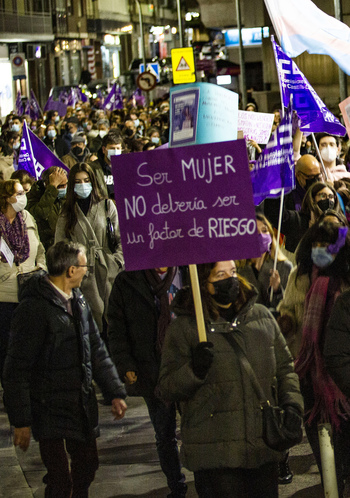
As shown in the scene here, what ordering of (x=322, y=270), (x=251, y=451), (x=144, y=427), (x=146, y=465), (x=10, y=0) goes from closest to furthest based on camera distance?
(x=251, y=451) → (x=322, y=270) → (x=146, y=465) → (x=144, y=427) → (x=10, y=0)

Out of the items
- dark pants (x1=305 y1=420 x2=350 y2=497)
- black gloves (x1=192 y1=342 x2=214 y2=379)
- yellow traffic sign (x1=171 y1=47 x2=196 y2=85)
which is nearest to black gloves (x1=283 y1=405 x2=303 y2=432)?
black gloves (x1=192 y1=342 x2=214 y2=379)

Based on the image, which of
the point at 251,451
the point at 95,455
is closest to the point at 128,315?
the point at 95,455

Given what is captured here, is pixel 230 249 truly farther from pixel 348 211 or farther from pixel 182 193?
pixel 348 211

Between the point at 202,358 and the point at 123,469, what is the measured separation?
2493mm

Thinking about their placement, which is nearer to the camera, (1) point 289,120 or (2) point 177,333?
(2) point 177,333

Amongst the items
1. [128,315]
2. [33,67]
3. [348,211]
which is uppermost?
[33,67]

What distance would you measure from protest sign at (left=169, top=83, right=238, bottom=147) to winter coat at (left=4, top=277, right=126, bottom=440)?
113 centimetres

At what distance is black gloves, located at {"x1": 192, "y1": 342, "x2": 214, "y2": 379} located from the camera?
4098 mm

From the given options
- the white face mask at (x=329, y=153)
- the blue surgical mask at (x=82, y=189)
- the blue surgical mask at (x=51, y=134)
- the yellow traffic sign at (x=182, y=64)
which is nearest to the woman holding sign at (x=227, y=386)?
the blue surgical mask at (x=82, y=189)

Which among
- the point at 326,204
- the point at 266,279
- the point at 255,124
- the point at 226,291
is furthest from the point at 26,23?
the point at 226,291

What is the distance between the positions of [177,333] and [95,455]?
1.19m

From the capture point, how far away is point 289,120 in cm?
655

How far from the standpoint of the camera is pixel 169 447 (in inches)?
216

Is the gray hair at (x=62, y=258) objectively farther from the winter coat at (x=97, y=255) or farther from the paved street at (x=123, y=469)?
the winter coat at (x=97, y=255)
